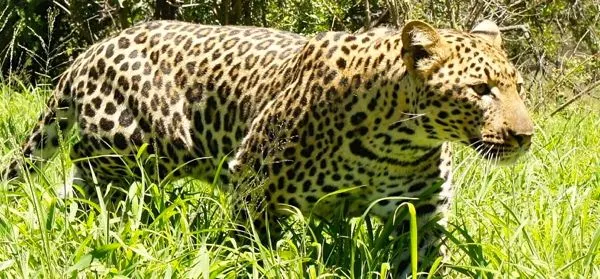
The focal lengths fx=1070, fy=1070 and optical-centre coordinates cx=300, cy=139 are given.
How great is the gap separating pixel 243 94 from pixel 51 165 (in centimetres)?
130

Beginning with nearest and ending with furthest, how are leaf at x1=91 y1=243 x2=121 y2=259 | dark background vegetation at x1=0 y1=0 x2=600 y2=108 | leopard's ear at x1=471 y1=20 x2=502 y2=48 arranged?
leaf at x1=91 y1=243 x2=121 y2=259 → leopard's ear at x1=471 y1=20 x2=502 y2=48 → dark background vegetation at x1=0 y1=0 x2=600 y2=108

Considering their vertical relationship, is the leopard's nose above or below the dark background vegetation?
above

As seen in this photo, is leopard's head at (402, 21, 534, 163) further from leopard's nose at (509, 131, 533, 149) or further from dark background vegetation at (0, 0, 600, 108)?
dark background vegetation at (0, 0, 600, 108)

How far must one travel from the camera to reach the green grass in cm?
400

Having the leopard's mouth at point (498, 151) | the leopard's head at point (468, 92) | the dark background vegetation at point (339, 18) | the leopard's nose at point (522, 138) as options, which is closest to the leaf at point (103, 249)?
the leopard's head at point (468, 92)

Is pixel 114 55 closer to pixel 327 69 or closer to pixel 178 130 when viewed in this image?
pixel 178 130

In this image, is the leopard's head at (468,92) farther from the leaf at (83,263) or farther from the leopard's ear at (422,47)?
the leaf at (83,263)

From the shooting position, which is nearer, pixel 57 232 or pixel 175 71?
pixel 57 232

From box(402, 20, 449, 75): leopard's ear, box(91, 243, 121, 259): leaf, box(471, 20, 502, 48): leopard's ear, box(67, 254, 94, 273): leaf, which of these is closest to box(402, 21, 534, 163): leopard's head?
box(402, 20, 449, 75): leopard's ear

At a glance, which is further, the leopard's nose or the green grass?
the leopard's nose

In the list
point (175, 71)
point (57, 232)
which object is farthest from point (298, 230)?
point (57, 232)

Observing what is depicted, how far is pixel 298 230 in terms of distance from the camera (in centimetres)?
529

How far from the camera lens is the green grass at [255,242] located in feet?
13.1

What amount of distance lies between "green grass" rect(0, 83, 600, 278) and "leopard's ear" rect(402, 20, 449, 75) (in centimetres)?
60
